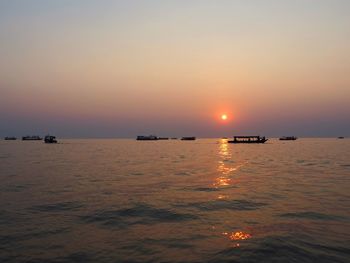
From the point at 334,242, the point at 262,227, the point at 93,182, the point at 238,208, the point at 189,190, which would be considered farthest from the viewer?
the point at 93,182

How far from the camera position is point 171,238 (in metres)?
13.0

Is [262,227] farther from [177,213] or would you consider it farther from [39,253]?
[39,253]

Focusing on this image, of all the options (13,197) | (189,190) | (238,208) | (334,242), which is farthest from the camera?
(189,190)

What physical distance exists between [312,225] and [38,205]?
1409 centimetres

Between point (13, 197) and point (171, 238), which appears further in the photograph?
point (13, 197)

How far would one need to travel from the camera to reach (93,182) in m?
29.5

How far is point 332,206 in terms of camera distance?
61.8 ft

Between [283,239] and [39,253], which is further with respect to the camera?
[283,239]

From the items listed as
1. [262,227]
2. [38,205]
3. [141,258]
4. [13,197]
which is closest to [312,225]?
[262,227]

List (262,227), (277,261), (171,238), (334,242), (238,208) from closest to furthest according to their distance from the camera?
(277,261), (334,242), (171,238), (262,227), (238,208)

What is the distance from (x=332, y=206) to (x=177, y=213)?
848 cm

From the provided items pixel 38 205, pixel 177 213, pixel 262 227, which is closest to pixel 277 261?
pixel 262 227

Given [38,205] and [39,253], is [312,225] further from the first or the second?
[38,205]

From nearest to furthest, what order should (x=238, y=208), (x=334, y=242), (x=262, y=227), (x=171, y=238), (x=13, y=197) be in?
(x=334, y=242) < (x=171, y=238) < (x=262, y=227) < (x=238, y=208) < (x=13, y=197)
